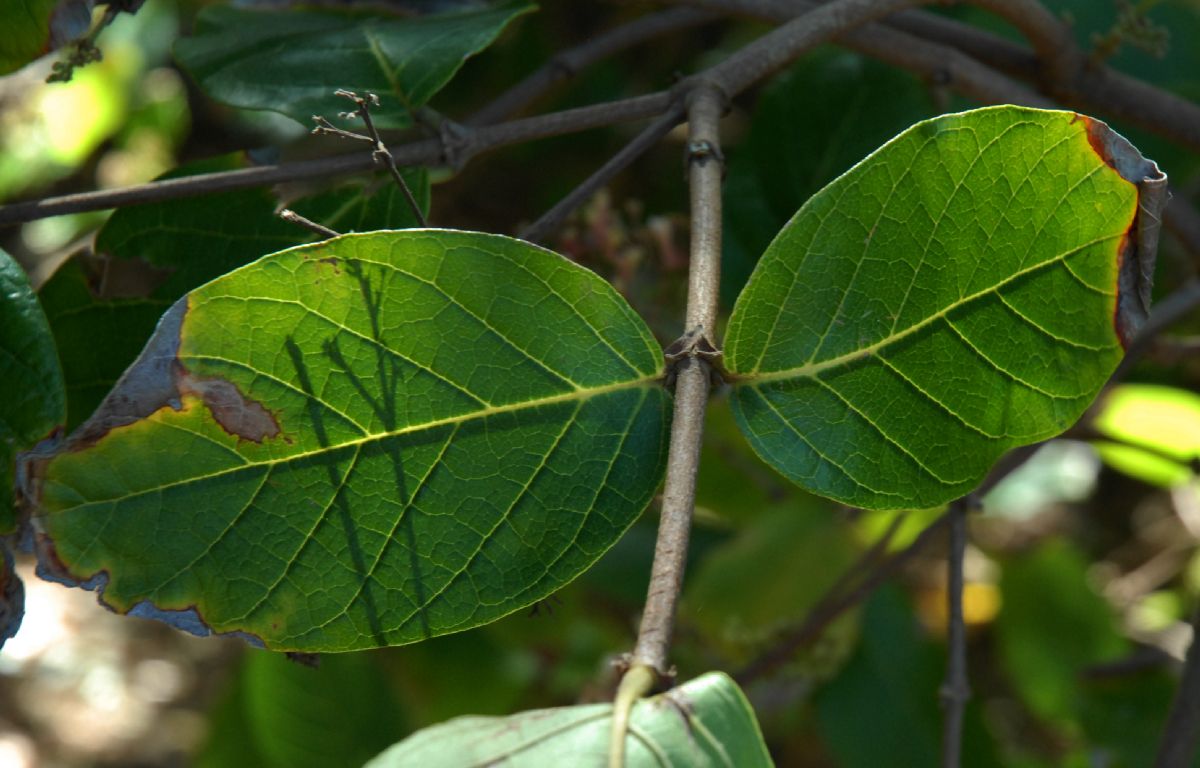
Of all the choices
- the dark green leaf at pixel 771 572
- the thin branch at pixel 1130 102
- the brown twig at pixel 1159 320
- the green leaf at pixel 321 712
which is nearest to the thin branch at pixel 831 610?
the dark green leaf at pixel 771 572

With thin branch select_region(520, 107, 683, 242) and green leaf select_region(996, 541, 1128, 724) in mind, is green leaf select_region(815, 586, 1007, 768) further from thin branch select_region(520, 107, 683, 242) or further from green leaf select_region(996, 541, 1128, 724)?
thin branch select_region(520, 107, 683, 242)

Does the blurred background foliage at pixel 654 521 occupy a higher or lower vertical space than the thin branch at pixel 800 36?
lower

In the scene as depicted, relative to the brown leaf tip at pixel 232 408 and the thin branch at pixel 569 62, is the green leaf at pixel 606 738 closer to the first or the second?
the brown leaf tip at pixel 232 408

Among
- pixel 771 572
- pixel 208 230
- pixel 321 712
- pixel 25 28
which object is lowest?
pixel 321 712

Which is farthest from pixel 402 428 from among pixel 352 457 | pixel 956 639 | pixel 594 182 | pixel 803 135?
pixel 803 135

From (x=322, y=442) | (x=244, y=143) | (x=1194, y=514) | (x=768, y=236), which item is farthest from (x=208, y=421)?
(x=1194, y=514)

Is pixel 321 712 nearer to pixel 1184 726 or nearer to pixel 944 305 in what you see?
pixel 1184 726

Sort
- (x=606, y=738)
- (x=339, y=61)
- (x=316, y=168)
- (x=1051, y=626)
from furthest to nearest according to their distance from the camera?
(x=1051, y=626) → (x=339, y=61) → (x=316, y=168) → (x=606, y=738)
